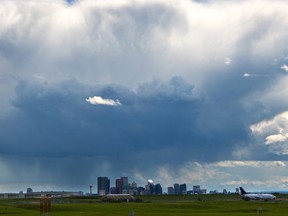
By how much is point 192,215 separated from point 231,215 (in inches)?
298

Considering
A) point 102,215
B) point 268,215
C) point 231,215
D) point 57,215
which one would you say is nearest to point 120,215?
point 102,215

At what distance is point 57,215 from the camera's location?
351 feet

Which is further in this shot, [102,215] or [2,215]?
[2,215]

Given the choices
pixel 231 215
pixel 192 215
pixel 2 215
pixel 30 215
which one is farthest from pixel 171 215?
pixel 2 215

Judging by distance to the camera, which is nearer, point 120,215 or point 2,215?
point 120,215

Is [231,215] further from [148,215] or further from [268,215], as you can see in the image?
[148,215]

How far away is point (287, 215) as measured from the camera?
10919 centimetres

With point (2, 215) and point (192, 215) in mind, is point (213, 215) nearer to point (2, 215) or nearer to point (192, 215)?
point (192, 215)

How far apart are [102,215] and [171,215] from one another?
1325 cm

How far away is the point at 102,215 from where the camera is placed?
107 m

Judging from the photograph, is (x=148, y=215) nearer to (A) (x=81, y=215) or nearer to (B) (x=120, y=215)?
(B) (x=120, y=215)

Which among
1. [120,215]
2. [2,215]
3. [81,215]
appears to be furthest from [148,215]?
[2,215]

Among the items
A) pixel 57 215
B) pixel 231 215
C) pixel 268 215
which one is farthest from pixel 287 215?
pixel 57 215

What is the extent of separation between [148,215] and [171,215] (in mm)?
5784
